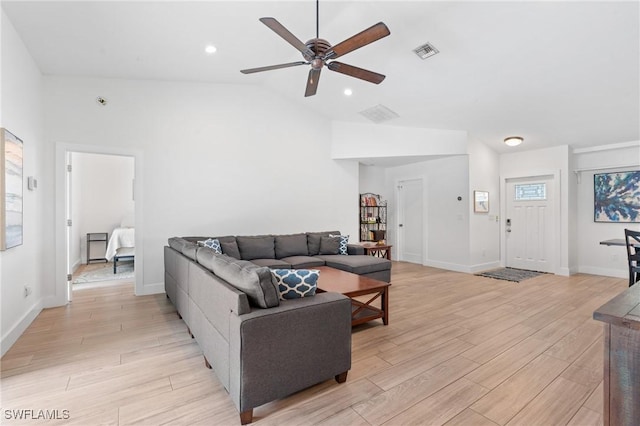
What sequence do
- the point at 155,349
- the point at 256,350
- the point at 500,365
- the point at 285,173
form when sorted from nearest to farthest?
the point at 256,350, the point at 500,365, the point at 155,349, the point at 285,173

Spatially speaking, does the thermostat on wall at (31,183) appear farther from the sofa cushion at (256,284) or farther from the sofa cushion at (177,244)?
the sofa cushion at (256,284)

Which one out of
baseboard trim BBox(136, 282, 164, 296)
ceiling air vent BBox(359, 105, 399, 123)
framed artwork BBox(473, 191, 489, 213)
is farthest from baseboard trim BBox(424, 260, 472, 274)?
baseboard trim BBox(136, 282, 164, 296)

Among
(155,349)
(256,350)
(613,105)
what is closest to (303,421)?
(256,350)

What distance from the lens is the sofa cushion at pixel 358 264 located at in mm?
4293

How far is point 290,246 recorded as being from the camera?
5059 mm

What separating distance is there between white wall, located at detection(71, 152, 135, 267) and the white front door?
8619mm

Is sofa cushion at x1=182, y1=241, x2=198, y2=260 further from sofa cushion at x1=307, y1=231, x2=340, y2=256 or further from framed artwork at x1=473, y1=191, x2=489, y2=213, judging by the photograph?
framed artwork at x1=473, y1=191, x2=489, y2=213

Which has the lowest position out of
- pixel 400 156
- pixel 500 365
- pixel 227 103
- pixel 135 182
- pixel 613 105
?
pixel 500 365

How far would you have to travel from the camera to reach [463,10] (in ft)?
9.91

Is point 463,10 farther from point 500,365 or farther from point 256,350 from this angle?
point 256,350

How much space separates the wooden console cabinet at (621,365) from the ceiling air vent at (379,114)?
4.60 m

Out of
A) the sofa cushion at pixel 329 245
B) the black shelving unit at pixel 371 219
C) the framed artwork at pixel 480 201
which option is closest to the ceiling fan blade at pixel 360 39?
the sofa cushion at pixel 329 245

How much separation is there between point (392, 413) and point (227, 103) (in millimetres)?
4905

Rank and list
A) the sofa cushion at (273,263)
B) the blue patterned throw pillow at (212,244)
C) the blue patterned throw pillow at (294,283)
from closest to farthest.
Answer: the blue patterned throw pillow at (294,283), the blue patterned throw pillow at (212,244), the sofa cushion at (273,263)
